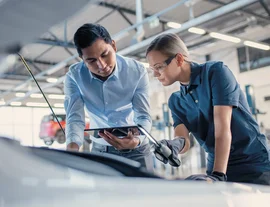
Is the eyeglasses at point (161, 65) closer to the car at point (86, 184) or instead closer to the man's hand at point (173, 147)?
the man's hand at point (173, 147)

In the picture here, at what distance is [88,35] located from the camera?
125 centimetres

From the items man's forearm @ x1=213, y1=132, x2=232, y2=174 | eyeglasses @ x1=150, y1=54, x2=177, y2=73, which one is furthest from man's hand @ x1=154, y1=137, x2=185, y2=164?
eyeglasses @ x1=150, y1=54, x2=177, y2=73

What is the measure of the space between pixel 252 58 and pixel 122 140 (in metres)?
A: 9.24

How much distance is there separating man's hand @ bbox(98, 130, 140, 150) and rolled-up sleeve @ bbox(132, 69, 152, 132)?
444mm

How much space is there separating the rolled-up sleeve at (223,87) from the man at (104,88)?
0.39 m

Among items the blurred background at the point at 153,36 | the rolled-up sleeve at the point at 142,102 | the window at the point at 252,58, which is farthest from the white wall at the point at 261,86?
the rolled-up sleeve at the point at 142,102

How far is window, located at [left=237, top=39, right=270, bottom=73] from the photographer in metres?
9.20

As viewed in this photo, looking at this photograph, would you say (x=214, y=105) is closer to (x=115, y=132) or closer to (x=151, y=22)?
(x=115, y=132)

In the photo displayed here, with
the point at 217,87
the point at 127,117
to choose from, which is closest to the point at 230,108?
the point at 217,87

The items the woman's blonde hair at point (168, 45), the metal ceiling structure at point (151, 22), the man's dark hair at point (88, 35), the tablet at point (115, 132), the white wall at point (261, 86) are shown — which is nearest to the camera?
the tablet at point (115, 132)

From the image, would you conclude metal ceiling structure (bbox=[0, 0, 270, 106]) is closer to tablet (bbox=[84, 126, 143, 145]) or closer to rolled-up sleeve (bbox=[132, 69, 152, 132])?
rolled-up sleeve (bbox=[132, 69, 152, 132])

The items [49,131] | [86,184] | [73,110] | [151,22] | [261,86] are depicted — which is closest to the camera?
[86,184]

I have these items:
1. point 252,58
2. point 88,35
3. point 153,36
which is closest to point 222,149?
point 88,35

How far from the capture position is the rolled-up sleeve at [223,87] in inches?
41.1
